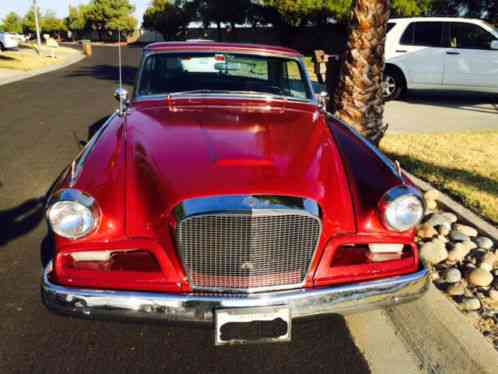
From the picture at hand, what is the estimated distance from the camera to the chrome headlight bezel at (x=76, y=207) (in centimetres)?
219

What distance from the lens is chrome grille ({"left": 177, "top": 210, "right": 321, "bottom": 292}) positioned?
83.4 inches

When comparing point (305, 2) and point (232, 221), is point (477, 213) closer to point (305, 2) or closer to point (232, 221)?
point (232, 221)

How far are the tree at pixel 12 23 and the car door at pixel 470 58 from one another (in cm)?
9305

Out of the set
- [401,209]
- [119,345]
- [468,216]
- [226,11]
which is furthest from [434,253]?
[226,11]

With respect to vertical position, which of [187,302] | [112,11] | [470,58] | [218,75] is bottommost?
[187,302]

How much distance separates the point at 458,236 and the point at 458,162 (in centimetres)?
236

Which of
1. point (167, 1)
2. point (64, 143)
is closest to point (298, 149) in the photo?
point (64, 143)

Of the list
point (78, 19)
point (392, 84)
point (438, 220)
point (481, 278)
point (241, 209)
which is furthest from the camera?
point (78, 19)

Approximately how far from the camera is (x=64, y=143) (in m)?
6.98

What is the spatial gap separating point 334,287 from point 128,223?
3.57ft

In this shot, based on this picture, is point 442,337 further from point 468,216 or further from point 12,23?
point 12,23

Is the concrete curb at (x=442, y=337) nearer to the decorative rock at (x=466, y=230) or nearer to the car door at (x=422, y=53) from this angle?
the decorative rock at (x=466, y=230)

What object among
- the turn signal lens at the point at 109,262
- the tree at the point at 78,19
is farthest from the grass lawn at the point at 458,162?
the tree at the point at 78,19

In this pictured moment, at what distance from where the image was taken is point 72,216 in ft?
7.18
